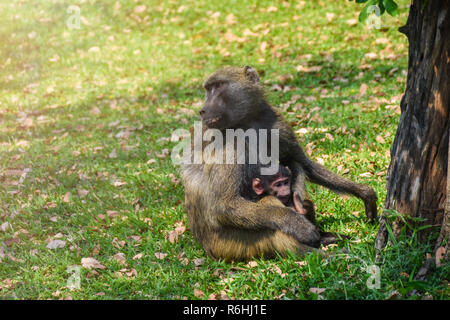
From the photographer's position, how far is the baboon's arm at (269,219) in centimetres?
405

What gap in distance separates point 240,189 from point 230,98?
868mm

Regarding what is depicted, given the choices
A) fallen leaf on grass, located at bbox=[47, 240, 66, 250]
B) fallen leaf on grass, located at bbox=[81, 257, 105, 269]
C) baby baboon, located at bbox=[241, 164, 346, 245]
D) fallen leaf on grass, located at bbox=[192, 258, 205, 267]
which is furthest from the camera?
fallen leaf on grass, located at bbox=[47, 240, 66, 250]

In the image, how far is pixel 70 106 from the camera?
31.6ft

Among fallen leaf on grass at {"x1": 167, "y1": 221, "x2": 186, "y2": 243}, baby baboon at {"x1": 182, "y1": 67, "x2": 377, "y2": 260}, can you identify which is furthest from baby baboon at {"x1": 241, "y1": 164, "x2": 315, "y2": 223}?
fallen leaf on grass at {"x1": 167, "y1": 221, "x2": 186, "y2": 243}

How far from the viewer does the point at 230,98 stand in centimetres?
454

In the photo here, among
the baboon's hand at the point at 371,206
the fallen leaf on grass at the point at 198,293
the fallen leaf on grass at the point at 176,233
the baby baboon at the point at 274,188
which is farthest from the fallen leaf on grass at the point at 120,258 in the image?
the baboon's hand at the point at 371,206

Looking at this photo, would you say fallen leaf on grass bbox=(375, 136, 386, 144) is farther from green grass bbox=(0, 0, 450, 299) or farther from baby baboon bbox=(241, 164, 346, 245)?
baby baboon bbox=(241, 164, 346, 245)

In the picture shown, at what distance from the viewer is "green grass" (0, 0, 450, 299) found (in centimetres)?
411

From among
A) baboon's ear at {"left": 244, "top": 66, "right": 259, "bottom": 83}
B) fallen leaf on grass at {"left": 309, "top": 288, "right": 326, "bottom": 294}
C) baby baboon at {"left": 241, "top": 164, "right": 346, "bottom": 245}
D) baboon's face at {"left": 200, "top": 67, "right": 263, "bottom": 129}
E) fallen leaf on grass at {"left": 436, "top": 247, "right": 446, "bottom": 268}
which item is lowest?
fallen leaf on grass at {"left": 309, "top": 288, "right": 326, "bottom": 294}

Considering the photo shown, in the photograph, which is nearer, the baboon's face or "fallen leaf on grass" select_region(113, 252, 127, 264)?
the baboon's face

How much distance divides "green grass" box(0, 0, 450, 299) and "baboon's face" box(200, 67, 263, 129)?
384 mm

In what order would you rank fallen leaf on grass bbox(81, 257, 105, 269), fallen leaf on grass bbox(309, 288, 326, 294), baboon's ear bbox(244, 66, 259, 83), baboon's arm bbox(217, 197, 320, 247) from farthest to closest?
baboon's ear bbox(244, 66, 259, 83) → fallen leaf on grass bbox(81, 257, 105, 269) → baboon's arm bbox(217, 197, 320, 247) → fallen leaf on grass bbox(309, 288, 326, 294)

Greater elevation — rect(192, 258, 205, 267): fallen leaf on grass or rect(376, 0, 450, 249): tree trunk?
rect(376, 0, 450, 249): tree trunk

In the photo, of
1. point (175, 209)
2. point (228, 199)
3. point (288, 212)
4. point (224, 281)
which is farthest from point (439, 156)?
point (175, 209)
